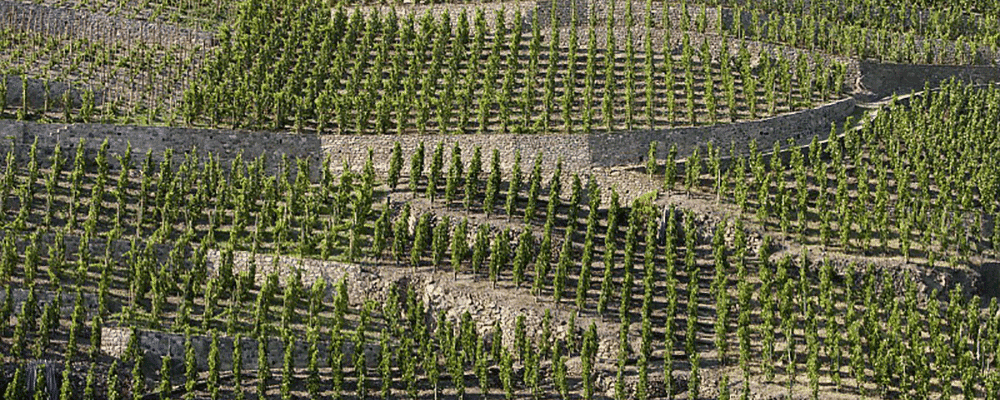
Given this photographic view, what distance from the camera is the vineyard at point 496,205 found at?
59.3 m

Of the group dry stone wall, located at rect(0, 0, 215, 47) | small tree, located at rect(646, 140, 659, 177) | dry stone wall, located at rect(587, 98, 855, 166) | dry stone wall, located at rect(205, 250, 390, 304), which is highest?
dry stone wall, located at rect(0, 0, 215, 47)

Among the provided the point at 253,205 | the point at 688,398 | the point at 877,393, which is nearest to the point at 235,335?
the point at 253,205

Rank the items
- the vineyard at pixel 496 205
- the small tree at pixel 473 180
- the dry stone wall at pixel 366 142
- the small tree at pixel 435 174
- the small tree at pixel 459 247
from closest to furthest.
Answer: the vineyard at pixel 496 205 < the small tree at pixel 459 247 < the small tree at pixel 473 180 < the small tree at pixel 435 174 < the dry stone wall at pixel 366 142

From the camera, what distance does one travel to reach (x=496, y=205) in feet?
219

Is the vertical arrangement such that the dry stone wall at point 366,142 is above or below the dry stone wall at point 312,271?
above

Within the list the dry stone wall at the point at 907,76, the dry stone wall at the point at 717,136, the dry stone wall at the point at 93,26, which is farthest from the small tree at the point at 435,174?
the dry stone wall at the point at 907,76

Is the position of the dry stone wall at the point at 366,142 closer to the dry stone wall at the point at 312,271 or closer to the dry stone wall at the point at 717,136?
the dry stone wall at the point at 717,136

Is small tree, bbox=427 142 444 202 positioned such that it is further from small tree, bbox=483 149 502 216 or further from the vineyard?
small tree, bbox=483 149 502 216

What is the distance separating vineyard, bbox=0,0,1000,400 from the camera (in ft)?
195

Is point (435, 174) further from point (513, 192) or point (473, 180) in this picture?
Result: point (513, 192)

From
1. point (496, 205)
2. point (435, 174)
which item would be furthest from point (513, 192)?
point (435, 174)

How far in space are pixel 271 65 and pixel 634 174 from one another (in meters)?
15.8

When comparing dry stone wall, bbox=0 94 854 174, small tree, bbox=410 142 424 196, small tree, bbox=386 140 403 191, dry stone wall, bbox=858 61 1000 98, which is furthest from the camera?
dry stone wall, bbox=858 61 1000 98

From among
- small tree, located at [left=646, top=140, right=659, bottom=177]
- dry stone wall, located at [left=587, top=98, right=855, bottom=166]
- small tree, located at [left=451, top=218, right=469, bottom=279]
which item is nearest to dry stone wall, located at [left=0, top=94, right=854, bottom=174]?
dry stone wall, located at [left=587, top=98, right=855, bottom=166]
